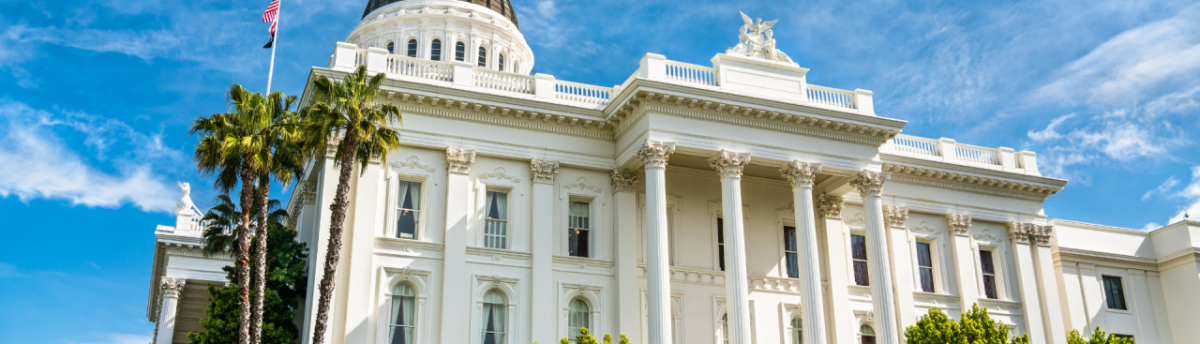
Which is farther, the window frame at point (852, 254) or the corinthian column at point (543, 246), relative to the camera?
the window frame at point (852, 254)

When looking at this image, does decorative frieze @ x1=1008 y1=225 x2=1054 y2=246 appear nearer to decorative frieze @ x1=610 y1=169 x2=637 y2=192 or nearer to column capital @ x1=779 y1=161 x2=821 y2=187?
column capital @ x1=779 y1=161 x2=821 y2=187

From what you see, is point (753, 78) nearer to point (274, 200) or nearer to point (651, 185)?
point (651, 185)

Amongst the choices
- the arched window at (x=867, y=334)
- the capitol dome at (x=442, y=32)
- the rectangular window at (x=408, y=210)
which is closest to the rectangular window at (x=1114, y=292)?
the arched window at (x=867, y=334)

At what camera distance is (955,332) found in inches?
940

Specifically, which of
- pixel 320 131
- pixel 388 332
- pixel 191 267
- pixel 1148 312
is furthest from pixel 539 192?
pixel 1148 312

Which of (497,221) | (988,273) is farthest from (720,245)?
(988,273)

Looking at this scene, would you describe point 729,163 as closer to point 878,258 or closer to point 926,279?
point 878,258

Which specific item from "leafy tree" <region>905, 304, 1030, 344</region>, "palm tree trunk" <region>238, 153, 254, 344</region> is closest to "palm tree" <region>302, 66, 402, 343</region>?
"palm tree trunk" <region>238, 153, 254, 344</region>

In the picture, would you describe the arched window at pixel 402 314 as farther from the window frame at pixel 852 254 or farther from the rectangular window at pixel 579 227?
the window frame at pixel 852 254

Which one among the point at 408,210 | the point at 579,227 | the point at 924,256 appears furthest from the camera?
the point at 924,256

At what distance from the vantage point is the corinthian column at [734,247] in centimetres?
2611

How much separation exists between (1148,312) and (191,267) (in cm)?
3524

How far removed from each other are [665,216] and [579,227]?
3.15 metres

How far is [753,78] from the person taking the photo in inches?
1161
